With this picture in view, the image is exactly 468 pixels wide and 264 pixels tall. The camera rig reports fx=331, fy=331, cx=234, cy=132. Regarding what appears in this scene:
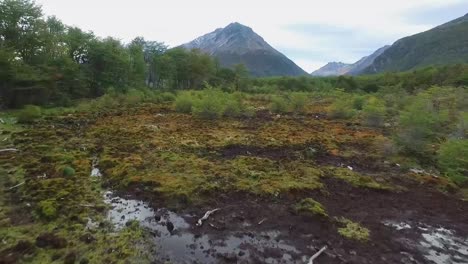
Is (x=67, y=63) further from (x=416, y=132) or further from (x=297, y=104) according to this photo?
(x=416, y=132)

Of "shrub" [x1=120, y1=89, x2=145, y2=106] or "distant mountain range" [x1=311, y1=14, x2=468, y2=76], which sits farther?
"distant mountain range" [x1=311, y1=14, x2=468, y2=76]

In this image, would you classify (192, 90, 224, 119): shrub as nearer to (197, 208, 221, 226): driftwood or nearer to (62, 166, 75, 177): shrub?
(62, 166, 75, 177): shrub

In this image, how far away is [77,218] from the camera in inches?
358

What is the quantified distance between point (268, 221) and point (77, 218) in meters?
5.35

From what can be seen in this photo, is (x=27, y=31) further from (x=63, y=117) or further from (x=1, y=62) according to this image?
(x=63, y=117)

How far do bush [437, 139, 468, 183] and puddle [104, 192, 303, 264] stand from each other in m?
9.61

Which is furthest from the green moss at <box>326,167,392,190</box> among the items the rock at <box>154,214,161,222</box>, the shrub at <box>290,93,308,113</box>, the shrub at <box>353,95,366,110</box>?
the shrub at <box>353,95,366,110</box>

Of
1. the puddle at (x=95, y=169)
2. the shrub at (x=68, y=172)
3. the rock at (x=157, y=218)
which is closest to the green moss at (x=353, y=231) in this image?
the rock at (x=157, y=218)

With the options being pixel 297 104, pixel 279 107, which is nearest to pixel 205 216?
A: pixel 279 107

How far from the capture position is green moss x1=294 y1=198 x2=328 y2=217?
1016 cm

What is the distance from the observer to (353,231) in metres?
9.24

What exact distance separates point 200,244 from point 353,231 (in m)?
4.27

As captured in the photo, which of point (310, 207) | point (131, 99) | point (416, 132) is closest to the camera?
point (310, 207)

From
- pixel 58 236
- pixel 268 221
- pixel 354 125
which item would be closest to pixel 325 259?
pixel 268 221
